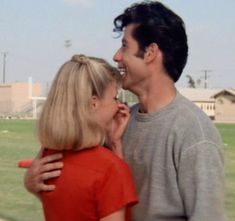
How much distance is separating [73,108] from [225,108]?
77041mm

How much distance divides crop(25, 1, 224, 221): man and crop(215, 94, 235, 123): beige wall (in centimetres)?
7522

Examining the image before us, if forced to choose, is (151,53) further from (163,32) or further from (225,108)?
(225,108)

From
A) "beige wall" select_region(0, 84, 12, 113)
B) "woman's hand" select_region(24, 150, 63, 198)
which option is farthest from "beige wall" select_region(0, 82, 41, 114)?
"woman's hand" select_region(24, 150, 63, 198)

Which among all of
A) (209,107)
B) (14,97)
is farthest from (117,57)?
(14,97)

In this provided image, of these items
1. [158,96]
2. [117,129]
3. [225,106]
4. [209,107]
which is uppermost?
[158,96]

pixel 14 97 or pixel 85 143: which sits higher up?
pixel 85 143

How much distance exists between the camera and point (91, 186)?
264 cm

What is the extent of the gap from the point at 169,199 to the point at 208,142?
0.93 feet

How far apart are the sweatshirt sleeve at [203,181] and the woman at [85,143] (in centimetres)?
21

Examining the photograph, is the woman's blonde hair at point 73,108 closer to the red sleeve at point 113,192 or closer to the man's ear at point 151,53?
the red sleeve at point 113,192

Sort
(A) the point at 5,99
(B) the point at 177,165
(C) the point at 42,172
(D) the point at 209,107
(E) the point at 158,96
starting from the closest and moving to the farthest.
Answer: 1. (B) the point at 177,165
2. (C) the point at 42,172
3. (E) the point at 158,96
4. (D) the point at 209,107
5. (A) the point at 5,99

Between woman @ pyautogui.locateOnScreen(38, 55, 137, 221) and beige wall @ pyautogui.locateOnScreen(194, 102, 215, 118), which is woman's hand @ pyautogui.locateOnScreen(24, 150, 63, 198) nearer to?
woman @ pyautogui.locateOnScreen(38, 55, 137, 221)

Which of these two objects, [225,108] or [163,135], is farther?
[225,108]

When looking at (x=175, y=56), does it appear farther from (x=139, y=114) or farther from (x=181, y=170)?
(x=181, y=170)
